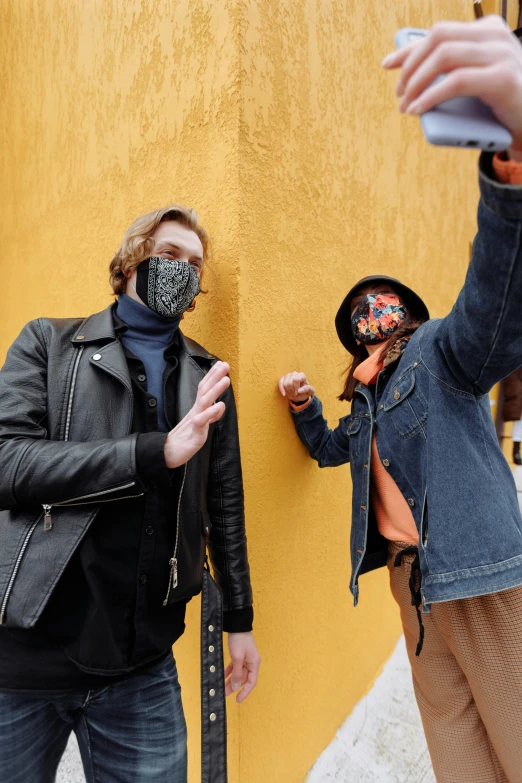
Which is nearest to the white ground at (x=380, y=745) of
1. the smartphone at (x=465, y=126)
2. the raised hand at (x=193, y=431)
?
the raised hand at (x=193, y=431)

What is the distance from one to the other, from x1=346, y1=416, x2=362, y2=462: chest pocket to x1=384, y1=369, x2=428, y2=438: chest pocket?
19 cm

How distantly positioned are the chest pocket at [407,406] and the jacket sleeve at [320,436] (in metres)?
0.46

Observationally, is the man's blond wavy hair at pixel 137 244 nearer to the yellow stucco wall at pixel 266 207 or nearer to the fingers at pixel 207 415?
the yellow stucco wall at pixel 266 207

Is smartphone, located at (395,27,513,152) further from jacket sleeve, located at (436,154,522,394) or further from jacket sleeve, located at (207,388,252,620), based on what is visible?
jacket sleeve, located at (207,388,252,620)

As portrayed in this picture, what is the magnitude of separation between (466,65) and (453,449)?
98cm

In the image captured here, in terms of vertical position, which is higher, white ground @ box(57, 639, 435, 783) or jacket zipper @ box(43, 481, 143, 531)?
jacket zipper @ box(43, 481, 143, 531)

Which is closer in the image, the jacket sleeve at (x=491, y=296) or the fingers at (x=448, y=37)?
the fingers at (x=448, y=37)

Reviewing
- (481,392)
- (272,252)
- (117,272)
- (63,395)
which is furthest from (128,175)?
(481,392)

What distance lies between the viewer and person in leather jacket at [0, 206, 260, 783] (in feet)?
3.85

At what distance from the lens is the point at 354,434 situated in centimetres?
183

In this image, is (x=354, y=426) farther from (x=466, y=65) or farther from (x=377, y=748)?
(x=377, y=748)

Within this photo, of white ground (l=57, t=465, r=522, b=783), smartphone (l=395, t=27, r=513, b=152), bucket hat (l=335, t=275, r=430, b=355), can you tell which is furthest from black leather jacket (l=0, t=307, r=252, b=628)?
white ground (l=57, t=465, r=522, b=783)

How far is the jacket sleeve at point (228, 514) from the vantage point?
157 centimetres

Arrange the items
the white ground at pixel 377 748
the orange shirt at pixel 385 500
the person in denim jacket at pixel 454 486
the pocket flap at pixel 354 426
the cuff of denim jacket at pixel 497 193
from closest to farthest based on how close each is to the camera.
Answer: the cuff of denim jacket at pixel 497 193, the person in denim jacket at pixel 454 486, the orange shirt at pixel 385 500, the pocket flap at pixel 354 426, the white ground at pixel 377 748
